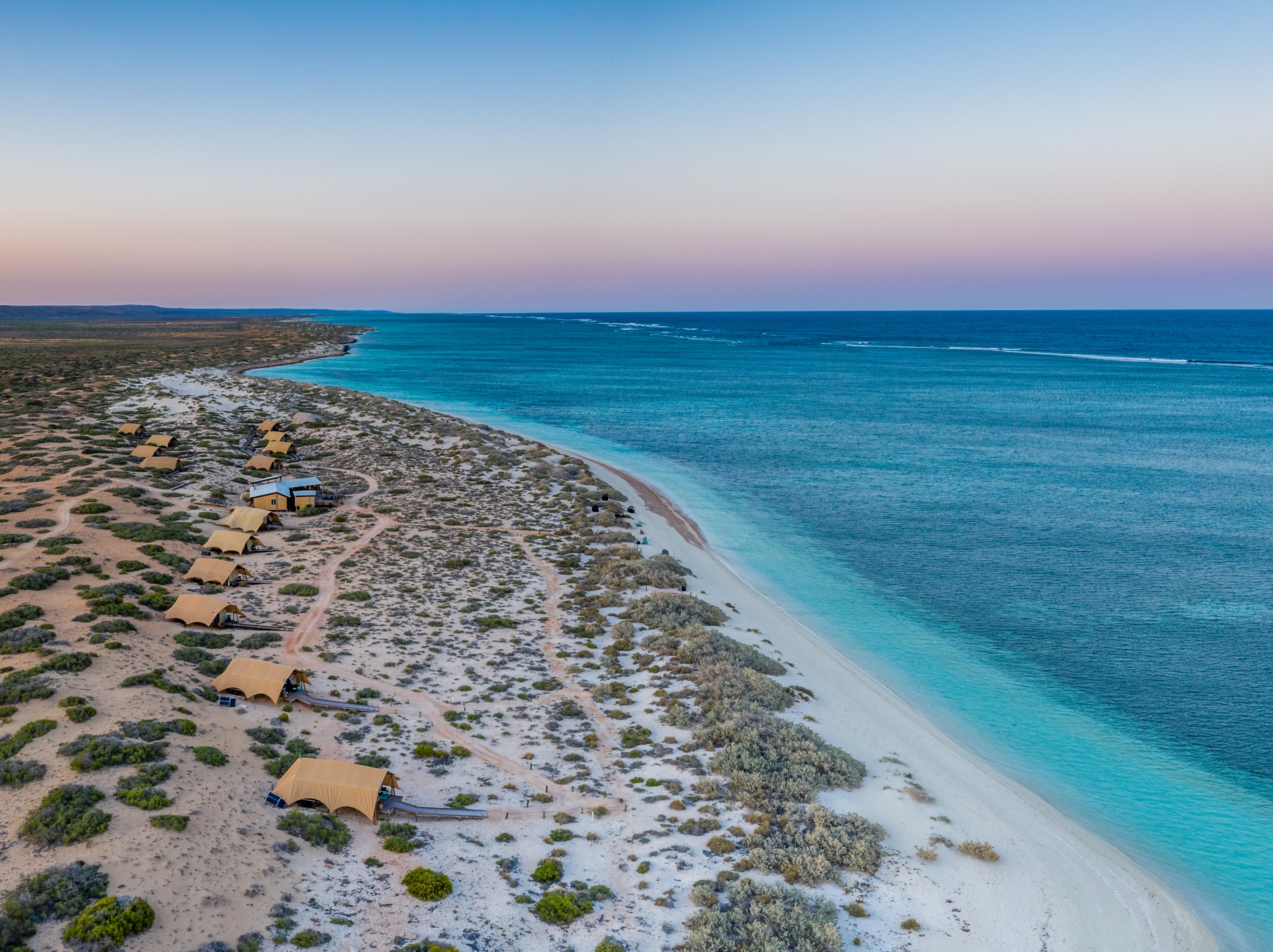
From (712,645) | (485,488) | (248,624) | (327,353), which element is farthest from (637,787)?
(327,353)

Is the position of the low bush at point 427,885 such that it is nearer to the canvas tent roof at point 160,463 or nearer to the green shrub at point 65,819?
the green shrub at point 65,819

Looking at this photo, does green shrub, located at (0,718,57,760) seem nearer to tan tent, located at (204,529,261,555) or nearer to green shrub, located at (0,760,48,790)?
green shrub, located at (0,760,48,790)

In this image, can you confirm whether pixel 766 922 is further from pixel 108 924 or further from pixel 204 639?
pixel 204 639

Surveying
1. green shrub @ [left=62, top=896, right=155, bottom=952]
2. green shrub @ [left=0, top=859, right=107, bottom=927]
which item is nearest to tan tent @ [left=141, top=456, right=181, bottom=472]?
green shrub @ [left=0, top=859, right=107, bottom=927]

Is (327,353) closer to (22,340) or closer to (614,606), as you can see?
(22,340)

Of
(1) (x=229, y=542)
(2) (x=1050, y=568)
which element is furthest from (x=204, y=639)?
(2) (x=1050, y=568)

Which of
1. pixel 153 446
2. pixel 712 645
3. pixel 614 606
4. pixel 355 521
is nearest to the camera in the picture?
pixel 712 645
